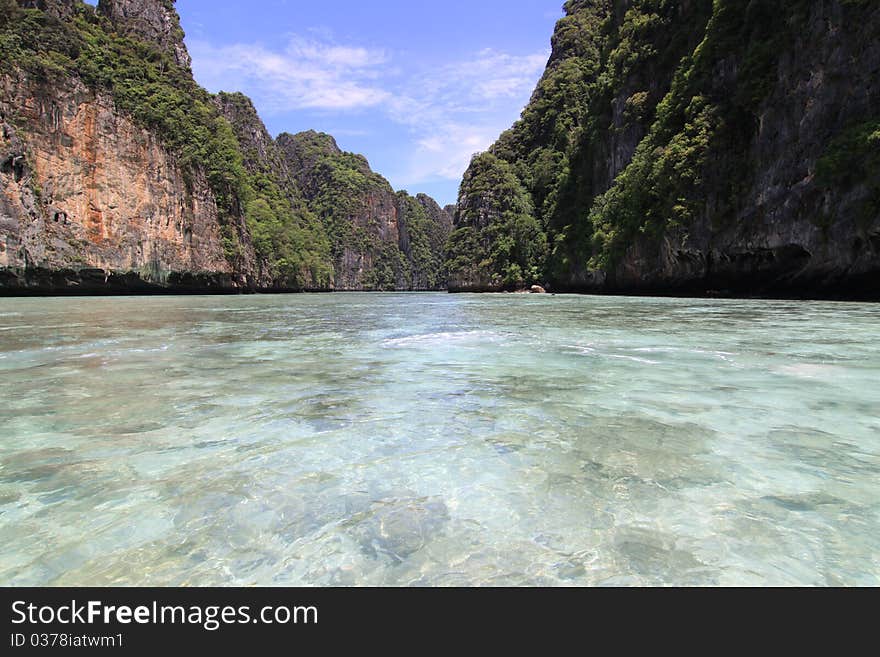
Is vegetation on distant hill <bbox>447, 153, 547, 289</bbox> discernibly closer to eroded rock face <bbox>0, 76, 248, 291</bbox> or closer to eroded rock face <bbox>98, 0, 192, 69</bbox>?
eroded rock face <bbox>0, 76, 248, 291</bbox>

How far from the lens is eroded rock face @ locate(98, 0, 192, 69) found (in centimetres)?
5425

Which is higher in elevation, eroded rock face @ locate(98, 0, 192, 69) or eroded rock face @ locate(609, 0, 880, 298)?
eroded rock face @ locate(98, 0, 192, 69)

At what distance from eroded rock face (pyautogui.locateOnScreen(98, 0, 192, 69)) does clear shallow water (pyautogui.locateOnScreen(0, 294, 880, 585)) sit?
64.8 m

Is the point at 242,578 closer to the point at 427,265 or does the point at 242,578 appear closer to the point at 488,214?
the point at 488,214

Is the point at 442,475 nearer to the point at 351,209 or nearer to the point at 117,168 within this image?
the point at 117,168

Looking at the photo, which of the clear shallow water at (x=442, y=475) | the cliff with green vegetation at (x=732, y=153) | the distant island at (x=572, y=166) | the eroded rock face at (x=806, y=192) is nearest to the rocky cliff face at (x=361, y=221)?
Answer: the distant island at (x=572, y=166)

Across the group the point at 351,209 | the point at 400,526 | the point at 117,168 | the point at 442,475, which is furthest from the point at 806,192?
the point at 351,209

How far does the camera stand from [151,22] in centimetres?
5903

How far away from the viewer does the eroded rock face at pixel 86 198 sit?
103 feet

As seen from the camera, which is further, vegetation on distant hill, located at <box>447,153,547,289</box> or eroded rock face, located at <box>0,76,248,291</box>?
vegetation on distant hill, located at <box>447,153,547,289</box>

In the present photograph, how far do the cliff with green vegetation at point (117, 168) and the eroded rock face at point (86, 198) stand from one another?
0.27ft

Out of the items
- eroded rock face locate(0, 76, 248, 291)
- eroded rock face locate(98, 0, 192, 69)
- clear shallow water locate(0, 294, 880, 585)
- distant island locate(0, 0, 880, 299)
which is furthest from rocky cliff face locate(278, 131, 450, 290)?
clear shallow water locate(0, 294, 880, 585)

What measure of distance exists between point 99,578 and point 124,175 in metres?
45.9

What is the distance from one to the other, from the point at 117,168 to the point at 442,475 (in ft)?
150
